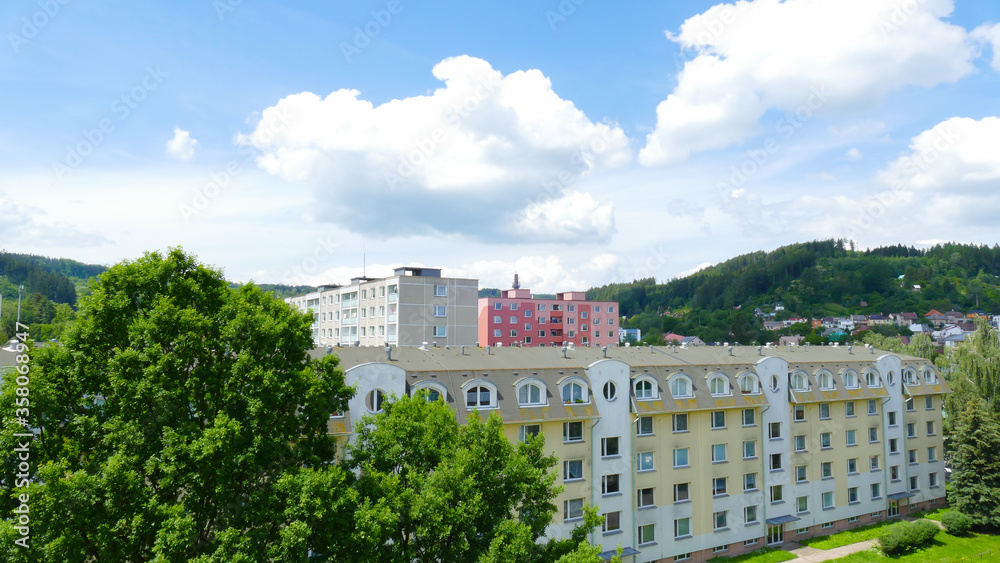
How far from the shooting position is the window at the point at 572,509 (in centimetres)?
3612

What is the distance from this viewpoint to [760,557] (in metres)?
40.9

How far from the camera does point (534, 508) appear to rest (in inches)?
843

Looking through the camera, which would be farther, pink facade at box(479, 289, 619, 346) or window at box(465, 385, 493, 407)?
pink facade at box(479, 289, 619, 346)

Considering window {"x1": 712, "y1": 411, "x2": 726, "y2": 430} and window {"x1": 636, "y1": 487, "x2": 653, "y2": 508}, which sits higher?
window {"x1": 712, "y1": 411, "x2": 726, "y2": 430}

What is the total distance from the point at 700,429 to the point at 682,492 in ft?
15.4

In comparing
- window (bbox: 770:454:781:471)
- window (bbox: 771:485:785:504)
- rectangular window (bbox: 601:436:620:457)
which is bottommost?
window (bbox: 771:485:785:504)

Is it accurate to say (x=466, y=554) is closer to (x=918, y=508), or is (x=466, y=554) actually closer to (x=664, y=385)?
(x=664, y=385)

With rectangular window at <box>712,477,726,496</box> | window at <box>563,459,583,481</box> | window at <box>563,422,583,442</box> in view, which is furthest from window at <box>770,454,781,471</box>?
window at <box>563,422,583,442</box>

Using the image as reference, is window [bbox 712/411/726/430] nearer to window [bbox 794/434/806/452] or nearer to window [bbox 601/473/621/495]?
window [bbox 794/434/806/452]

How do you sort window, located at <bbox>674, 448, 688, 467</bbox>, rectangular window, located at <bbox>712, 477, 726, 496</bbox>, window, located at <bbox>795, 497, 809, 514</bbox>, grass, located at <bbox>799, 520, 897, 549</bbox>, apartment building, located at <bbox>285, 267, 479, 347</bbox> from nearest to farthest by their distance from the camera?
window, located at <bbox>674, 448, 688, 467</bbox> < rectangular window, located at <bbox>712, 477, 726, 496</bbox> < grass, located at <bbox>799, 520, 897, 549</bbox> < window, located at <bbox>795, 497, 809, 514</bbox> < apartment building, located at <bbox>285, 267, 479, 347</bbox>

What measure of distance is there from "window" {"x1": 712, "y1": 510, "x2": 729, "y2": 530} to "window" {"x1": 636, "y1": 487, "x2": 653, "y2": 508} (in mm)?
5781

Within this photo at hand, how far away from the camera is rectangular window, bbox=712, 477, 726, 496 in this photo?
136ft

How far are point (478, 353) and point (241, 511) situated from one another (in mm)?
25269

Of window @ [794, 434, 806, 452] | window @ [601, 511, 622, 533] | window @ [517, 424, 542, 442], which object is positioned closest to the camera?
window @ [517, 424, 542, 442]
